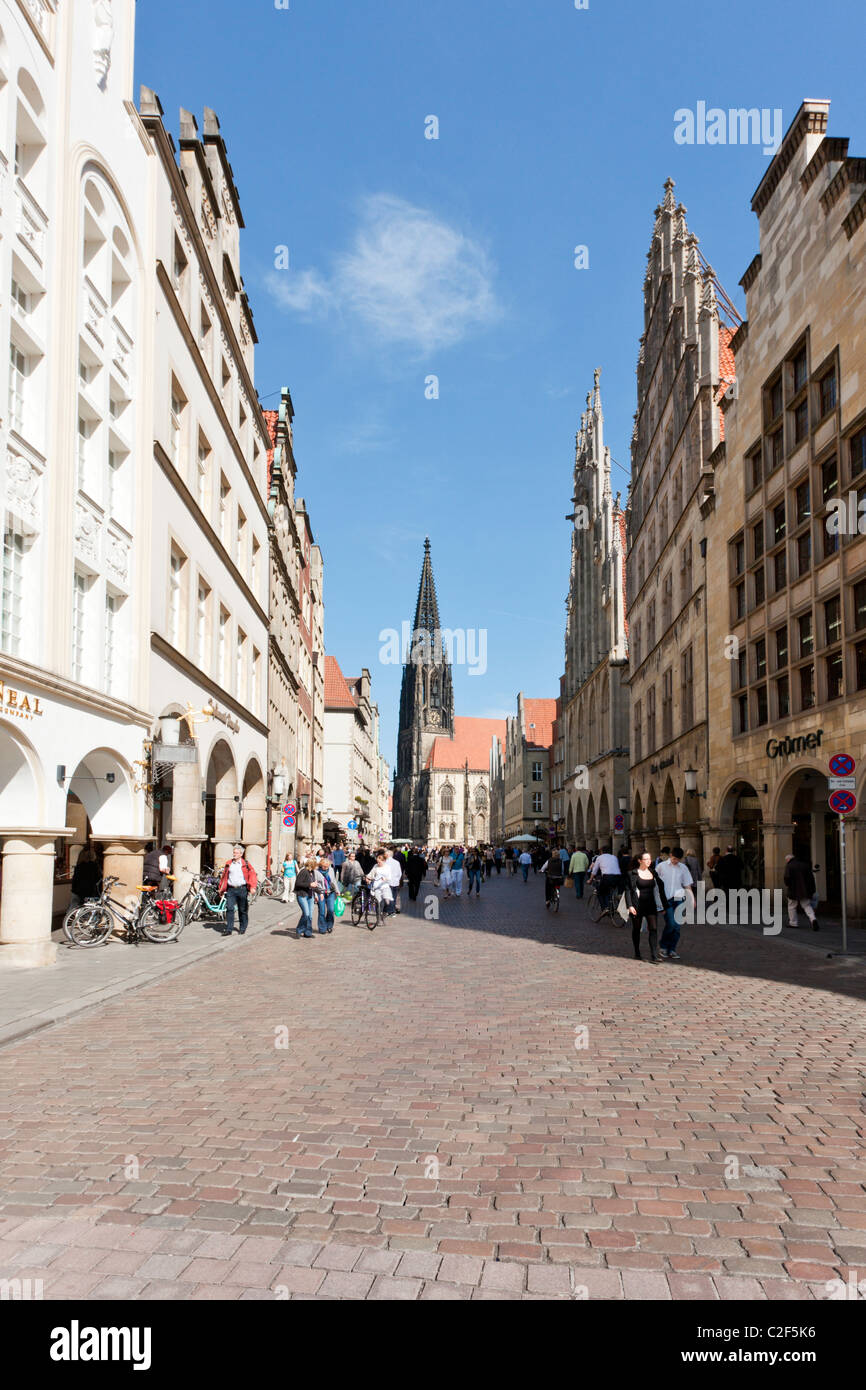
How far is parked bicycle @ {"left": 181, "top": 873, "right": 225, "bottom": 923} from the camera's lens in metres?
20.3

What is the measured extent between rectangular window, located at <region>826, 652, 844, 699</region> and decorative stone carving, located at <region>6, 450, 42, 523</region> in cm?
1531

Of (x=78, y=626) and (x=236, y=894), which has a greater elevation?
(x=78, y=626)

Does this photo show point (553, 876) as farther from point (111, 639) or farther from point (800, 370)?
point (111, 639)

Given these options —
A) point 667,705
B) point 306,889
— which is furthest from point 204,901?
point 667,705

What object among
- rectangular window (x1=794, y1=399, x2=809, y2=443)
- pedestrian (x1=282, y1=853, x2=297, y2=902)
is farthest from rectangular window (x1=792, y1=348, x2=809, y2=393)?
pedestrian (x1=282, y1=853, x2=297, y2=902)

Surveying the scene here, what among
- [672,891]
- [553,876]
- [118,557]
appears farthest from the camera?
[553,876]

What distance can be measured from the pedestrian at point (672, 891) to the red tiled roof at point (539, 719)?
87740 millimetres

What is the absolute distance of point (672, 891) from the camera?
1482 centimetres

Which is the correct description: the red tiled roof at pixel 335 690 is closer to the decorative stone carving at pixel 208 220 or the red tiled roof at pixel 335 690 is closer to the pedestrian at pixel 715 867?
the decorative stone carving at pixel 208 220

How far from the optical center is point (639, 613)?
46.6 metres

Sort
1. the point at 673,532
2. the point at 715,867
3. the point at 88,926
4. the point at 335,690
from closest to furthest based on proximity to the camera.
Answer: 1. the point at 88,926
2. the point at 715,867
3. the point at 673,532
4. the point at 335,690

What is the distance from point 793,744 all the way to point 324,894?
1086cm

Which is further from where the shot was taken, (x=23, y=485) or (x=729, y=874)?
(x=729, y=874)

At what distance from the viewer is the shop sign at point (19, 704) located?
1270 cm
